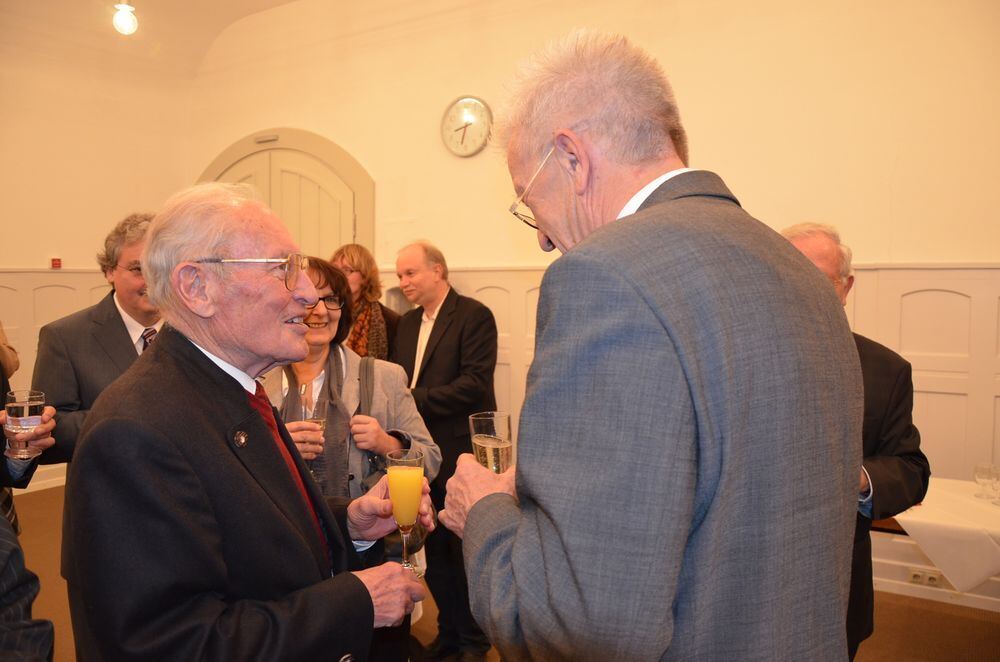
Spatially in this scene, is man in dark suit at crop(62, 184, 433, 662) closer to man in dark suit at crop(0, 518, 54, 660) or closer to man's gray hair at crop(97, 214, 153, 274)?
man in dark suit at crop(0, 518, 54, 660)

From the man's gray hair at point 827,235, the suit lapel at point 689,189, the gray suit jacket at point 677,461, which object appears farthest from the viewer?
the man's gray hair at point 827,235

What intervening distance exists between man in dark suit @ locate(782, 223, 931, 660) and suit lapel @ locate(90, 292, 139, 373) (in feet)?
7.92

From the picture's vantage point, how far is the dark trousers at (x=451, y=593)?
3160 mm

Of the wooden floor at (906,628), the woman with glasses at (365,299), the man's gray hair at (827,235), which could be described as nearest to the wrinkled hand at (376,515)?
the man's gray hair at (827,235)

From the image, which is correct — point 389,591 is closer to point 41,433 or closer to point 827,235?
point 41,433

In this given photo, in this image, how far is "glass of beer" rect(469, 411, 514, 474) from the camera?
1549mm

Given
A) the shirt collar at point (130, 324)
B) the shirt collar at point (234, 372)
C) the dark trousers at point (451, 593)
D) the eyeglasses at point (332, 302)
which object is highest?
the eyeglasses at point (332, 302)

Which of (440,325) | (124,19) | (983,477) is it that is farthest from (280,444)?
(124,19)

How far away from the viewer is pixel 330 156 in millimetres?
6051

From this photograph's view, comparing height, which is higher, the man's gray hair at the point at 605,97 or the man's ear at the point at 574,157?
the man's gray hair at the point at 605,97

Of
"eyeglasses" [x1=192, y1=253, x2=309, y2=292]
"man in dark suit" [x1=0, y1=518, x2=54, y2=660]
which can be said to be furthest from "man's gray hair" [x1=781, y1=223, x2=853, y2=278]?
"man in dark suit" [x1=0, y1=518, x2=54, y2=660]

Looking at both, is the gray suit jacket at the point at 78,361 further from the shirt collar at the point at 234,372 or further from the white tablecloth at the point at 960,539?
the white tablecloth at the point at 960,539

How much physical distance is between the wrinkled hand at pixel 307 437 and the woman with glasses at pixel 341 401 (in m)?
0.14

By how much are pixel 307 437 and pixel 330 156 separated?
4565 millimetres
